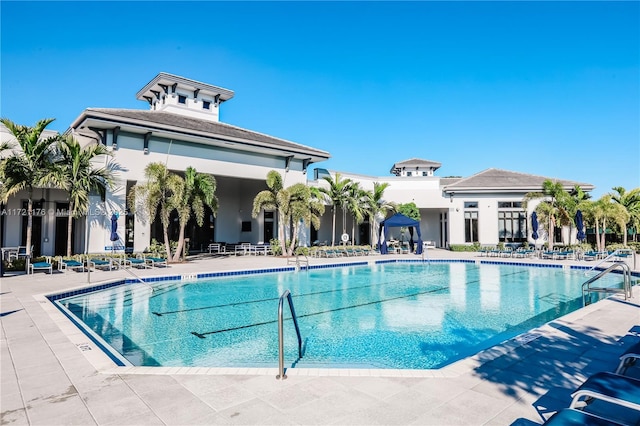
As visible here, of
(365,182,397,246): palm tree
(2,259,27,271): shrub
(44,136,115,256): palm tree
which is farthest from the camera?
(365,182,397,246): palm tree

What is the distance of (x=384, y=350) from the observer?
6.14m

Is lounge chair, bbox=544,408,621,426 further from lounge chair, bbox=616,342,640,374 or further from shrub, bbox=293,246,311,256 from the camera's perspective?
shrub, bbox=293,246,311,256

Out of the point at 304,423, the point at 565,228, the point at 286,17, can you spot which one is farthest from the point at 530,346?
the point at 565,228

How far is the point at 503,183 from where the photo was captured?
2620 cm

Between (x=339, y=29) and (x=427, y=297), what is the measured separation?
39.0 feet

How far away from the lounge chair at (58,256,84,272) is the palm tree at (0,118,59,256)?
104 centimetres

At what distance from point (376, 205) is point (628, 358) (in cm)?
2147

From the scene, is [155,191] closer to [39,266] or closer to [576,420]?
[39,266]

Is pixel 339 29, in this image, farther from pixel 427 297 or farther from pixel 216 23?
pixel 427 297

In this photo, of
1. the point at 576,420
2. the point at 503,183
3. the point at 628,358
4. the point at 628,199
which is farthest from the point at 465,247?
the point at 576,420

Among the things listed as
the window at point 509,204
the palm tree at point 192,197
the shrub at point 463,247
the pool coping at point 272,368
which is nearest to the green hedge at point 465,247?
the shrub at point 463,247

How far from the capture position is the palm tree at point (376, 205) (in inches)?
978

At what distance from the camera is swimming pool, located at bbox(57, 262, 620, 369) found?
590cm

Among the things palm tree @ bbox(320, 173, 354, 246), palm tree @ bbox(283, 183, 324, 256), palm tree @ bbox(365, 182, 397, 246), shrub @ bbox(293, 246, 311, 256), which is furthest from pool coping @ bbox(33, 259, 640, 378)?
palm tree @ bbox(365, 182, 397, 246)
